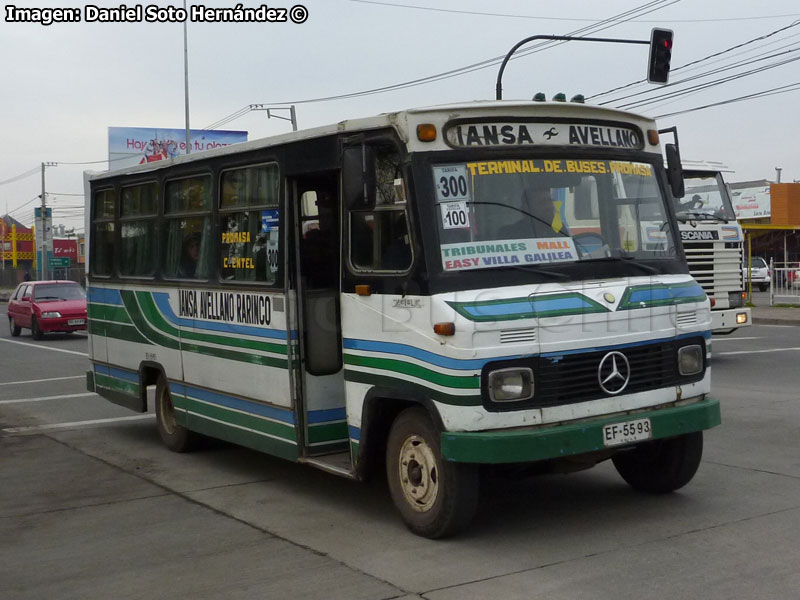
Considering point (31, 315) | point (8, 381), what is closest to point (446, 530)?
point (8, 381)

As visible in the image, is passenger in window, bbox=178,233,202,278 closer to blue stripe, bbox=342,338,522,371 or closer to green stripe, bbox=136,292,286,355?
green stripe, bbox=136,292,286,355

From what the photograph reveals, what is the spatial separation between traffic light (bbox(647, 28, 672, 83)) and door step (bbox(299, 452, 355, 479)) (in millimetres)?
16570

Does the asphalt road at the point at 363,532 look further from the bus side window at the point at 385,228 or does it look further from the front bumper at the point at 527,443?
the bus side window at the point at 385,228

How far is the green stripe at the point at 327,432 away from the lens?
7738 millimetres

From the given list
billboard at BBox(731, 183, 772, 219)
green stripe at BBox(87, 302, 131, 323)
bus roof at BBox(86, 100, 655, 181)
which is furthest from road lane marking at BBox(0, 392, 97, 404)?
billboard at BBox(731, 183, 772, 219)

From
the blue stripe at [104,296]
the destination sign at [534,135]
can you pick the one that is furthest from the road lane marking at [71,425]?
the destination sign at [534,135]

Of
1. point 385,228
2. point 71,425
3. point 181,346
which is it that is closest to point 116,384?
point 71,425

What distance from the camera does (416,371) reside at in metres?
6.34

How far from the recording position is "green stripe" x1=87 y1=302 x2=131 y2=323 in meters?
10.9

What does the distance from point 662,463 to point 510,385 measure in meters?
1.79

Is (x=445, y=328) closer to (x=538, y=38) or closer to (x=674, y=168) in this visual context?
(x=674, y=168)

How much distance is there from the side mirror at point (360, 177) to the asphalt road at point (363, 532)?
2144 mm

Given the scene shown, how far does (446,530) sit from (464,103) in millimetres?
2674

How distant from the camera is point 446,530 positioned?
626 centimetres
